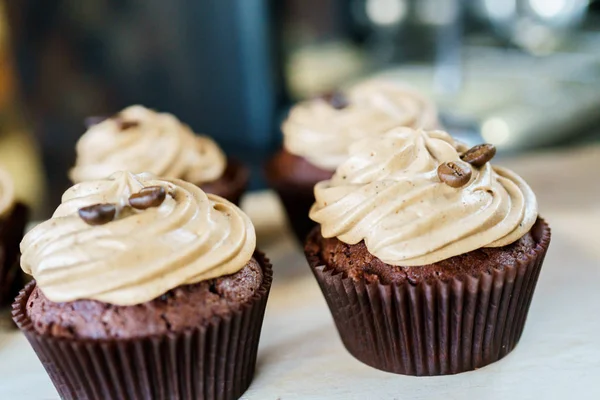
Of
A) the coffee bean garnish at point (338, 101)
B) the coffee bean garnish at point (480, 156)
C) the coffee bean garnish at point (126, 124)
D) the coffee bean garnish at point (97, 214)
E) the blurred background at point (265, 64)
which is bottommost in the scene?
the blurred background at point (265, 64)

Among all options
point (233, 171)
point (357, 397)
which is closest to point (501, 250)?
point (357, 397)

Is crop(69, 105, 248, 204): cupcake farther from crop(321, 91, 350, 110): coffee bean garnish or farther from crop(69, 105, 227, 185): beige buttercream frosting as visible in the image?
crop(321, 91, 350, 110): coffee bean garnish

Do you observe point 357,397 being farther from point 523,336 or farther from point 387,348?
point 523,336

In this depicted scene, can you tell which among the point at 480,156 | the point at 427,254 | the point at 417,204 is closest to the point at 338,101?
the point at 480,156

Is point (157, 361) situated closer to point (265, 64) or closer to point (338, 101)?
point (338, 101)

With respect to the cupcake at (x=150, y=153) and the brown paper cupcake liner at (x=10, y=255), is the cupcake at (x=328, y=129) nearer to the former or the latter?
the cupcake at (x=150, y=153)

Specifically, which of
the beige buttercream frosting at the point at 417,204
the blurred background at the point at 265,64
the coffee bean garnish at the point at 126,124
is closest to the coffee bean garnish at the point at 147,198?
the beige buttercream frosting at the point at 417,204
